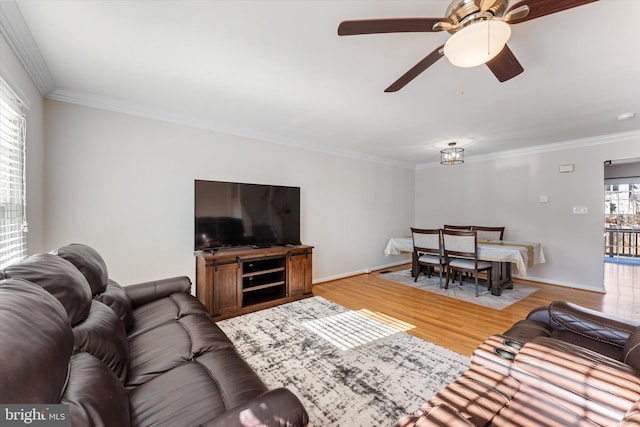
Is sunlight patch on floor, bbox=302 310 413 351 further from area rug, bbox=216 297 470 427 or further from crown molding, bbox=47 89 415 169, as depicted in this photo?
crown molding, bbox=47 89 415 169

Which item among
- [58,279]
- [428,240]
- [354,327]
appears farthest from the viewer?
[428,240]

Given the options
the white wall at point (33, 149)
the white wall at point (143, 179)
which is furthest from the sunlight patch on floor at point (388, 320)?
the white wall at point (33, 149)

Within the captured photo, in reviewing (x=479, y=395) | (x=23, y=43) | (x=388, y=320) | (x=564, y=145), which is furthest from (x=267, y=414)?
(x=564, y=145)

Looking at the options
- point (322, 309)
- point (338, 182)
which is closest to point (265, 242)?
point (322, 309)

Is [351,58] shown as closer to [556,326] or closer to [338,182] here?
[556,326]

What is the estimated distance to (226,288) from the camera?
297 centimetres

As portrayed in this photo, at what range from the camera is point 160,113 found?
2975 millimetres

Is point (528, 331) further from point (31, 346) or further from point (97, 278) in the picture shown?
point (97, 278)

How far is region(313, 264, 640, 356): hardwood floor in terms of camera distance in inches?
103

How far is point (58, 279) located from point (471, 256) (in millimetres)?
4280

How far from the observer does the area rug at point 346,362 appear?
1.62m

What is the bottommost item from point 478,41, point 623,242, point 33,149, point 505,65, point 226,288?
point 226,288

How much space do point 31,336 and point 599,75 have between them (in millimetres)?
3698

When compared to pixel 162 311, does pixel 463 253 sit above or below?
above
